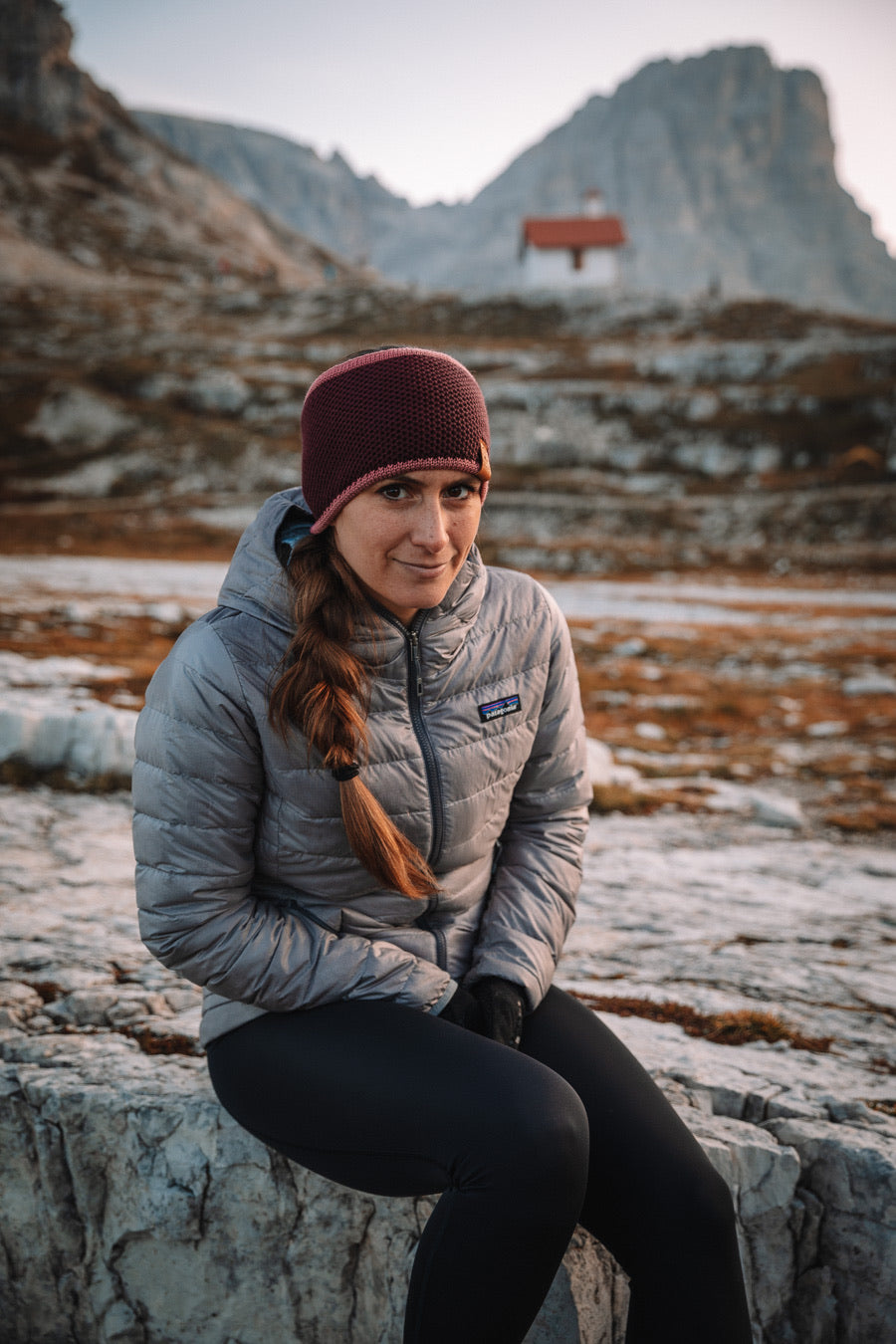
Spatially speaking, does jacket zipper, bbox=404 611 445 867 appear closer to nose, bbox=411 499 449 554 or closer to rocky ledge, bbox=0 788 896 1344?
nose, bbox=411 499 449 554

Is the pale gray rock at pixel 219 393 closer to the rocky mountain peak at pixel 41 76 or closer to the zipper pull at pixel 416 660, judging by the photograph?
the zipper pull at pixel 416 660

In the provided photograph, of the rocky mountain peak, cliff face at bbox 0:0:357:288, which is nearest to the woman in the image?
cliff face at bbox 0:0:357:288

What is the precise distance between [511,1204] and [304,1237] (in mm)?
1027

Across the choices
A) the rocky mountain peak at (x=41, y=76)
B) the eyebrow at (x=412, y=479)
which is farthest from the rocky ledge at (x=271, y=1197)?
the rocky mountain peak at (x=41, y=76)

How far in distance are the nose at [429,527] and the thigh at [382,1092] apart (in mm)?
1233

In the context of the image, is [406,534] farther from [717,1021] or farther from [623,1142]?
[717,1021]

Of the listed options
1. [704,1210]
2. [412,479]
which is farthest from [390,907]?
[412,479]

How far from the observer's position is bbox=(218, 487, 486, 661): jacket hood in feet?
6.92

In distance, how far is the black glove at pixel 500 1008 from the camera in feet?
7.18

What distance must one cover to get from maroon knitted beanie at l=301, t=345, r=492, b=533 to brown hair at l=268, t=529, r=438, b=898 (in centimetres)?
15

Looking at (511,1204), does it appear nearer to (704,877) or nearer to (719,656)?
(704,877)

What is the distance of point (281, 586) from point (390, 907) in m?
0.96

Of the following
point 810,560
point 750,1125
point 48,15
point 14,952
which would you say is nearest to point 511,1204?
point 750,1125

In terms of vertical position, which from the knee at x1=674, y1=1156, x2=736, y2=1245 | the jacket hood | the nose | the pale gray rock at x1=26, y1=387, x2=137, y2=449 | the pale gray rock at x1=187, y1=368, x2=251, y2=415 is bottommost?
the knee at x1=674, y1=1156, x2=736, y2=1245
